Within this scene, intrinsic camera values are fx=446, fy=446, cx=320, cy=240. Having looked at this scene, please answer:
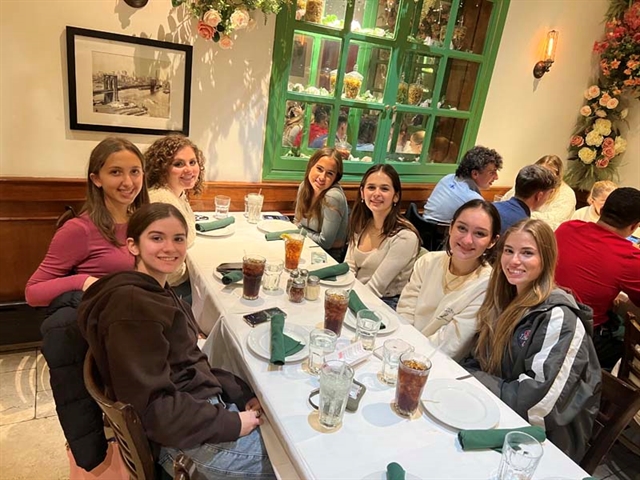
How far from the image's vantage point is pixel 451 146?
388 centimetres

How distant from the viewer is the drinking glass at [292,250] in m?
1.96

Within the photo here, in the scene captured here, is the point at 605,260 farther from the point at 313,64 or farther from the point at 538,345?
the point at 313,64

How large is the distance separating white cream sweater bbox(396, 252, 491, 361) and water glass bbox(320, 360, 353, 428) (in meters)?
0.67

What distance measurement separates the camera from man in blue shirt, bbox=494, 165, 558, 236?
2.79m

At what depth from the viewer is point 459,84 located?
3.72m

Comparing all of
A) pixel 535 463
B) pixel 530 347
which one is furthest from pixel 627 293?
pixel 535 463

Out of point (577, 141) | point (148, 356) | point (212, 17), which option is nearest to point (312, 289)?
point (148, 356)

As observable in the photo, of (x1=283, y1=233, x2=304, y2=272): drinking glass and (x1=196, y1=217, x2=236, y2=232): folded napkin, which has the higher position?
(x1=283, y1=233, x2=304, y2=272): drinking glass

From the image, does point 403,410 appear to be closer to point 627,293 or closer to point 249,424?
point 249,424

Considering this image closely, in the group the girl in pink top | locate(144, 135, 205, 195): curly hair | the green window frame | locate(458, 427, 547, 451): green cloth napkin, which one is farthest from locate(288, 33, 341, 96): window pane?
locate(458, 427, 547, 451): green cloth napkin

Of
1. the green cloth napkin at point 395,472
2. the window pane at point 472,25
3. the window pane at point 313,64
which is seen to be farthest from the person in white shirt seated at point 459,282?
the window pane at point 472,25

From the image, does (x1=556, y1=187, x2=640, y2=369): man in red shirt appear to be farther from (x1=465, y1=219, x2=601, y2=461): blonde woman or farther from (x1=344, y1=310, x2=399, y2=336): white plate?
(x1=344, y1=310, x2=399, y2=336): white plate

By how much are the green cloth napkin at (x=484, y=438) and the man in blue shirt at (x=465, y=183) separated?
89.6 inches

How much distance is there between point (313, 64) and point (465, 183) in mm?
1386
